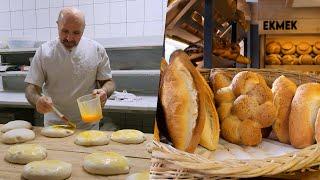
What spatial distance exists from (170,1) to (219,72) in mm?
110

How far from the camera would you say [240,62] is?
39 centimetres

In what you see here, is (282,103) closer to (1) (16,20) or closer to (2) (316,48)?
(2) (316,48)

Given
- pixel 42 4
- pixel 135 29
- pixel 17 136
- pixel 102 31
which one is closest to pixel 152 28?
pixel 135 29

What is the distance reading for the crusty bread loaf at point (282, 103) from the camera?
37cm

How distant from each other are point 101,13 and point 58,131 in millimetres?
449

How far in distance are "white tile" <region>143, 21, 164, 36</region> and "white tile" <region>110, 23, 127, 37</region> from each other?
2.9 inches

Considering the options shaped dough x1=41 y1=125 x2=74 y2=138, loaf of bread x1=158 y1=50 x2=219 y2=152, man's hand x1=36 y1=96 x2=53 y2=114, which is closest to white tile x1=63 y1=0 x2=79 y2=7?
man's hand x1=36 y1=96 x2=53 y2=114

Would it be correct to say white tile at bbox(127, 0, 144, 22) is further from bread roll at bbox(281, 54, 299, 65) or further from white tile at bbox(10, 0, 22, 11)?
bread roll at bbox(281, 54, 299, 65)

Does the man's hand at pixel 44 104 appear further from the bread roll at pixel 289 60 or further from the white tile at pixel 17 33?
the bread roll at pixel 289 60

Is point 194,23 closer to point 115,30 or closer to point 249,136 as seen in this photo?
point 249,136

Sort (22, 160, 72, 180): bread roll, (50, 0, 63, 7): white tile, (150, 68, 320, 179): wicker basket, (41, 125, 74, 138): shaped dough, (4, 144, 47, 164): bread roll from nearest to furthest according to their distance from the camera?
(150, 68, 320, 179): wicker basket
(22, 160, 72, 180): bread roll
(4, 144, 47, 164): bread roll
(50, 0, 63, 7): white tile
(41, 125, 74, 138): shaped dough

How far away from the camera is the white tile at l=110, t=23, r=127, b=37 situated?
109cm

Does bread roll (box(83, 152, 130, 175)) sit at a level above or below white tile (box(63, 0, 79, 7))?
below

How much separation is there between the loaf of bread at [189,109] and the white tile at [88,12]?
76cm
